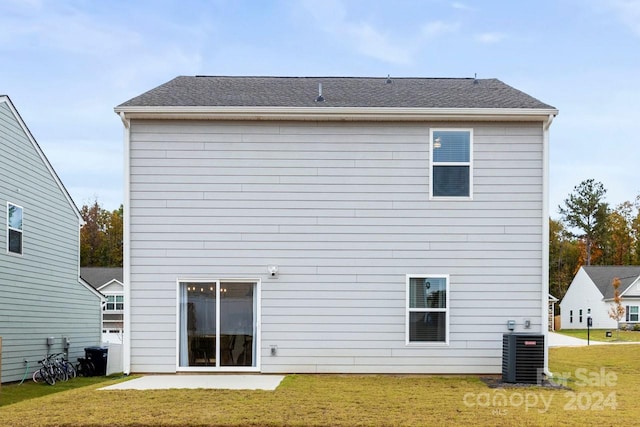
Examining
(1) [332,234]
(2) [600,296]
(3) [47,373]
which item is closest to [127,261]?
(1) [332,234]

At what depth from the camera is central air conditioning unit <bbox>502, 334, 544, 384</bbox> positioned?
9.58 meters

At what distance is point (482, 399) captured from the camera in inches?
320

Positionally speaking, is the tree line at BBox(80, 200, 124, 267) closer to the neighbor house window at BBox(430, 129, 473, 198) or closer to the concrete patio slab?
→ the concrete patio slab

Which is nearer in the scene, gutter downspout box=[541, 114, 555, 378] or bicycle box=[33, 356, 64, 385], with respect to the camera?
gutter downspout box=[541, 114, 555, 378]

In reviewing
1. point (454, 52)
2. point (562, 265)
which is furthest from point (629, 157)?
point (454, 52)

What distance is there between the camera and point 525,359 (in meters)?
9.62

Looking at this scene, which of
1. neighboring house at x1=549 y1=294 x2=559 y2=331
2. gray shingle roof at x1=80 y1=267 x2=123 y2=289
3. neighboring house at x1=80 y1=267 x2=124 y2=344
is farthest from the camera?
neighboring house at x1=549 y1=294 x2=559 y2=331

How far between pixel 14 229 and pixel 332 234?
769cm

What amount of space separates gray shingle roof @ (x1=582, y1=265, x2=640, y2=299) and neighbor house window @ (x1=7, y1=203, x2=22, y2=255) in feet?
111

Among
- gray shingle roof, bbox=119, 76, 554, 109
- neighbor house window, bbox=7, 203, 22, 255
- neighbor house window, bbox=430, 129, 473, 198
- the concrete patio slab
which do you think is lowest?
the concrete patio slab

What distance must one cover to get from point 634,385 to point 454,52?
1331 cm

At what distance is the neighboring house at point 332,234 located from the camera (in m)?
10.5

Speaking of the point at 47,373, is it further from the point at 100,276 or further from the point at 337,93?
the point at 100,276

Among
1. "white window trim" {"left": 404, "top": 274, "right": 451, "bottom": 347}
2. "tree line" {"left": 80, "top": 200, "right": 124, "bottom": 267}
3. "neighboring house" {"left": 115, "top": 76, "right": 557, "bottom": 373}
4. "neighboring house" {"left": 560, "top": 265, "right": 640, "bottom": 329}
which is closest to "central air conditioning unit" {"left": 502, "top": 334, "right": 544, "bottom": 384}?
"neighboring house" {"left": 115, "top": 76, "right": 557, "bottom": 373}
